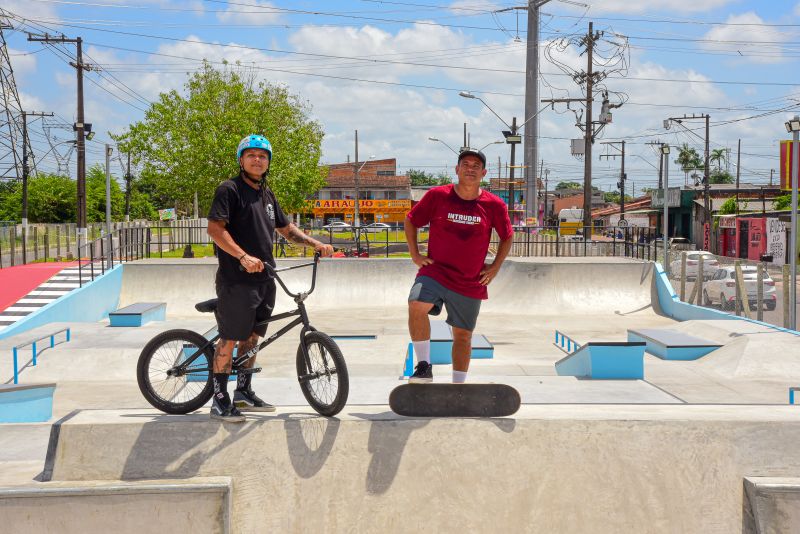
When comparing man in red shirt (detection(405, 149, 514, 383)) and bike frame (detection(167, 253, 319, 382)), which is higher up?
man in red shirt (detection(405, 149, 514, 383))

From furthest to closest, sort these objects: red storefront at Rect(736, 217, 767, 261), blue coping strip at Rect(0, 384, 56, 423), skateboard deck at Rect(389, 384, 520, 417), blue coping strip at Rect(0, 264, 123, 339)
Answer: red storefront at Rect(736, 217, 767, 261) < blue coping strip at Rect(0, 264, 123, 339) < blue coping strip at Rect(0, 384, 56, 423) < skateboard deck at Rect(389, 384, 520, 417)

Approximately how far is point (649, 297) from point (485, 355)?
9.60 m

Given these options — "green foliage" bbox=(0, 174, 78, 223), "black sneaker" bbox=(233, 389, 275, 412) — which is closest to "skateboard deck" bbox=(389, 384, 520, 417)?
"black sneaker" bbox=(233, 389, 275, 412)

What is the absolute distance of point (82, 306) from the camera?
60.2 ft

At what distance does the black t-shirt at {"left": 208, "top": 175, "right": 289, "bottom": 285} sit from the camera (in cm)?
473

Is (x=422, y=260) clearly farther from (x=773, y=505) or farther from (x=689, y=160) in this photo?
(x=689, y=160)

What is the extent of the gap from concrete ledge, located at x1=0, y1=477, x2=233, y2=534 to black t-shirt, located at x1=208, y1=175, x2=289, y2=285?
130cm

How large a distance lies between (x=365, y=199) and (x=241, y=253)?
92169mm

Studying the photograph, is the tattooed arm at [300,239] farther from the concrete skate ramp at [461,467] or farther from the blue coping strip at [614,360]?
the blue coping strip at [614,360]

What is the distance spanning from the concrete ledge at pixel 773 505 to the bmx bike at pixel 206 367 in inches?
99.5

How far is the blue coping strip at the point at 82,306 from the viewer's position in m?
15.9

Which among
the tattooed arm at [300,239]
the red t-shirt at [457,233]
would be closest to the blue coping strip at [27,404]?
the tattooed arm at [300,239]

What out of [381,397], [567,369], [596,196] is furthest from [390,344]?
[596,196]

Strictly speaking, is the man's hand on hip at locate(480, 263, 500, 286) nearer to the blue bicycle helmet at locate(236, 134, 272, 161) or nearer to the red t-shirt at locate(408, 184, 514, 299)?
the red t-shirt at locate(408, 184, 514, 299)
